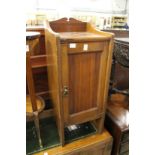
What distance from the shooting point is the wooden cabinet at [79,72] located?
3.00 ft

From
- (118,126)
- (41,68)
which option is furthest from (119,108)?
(41,68)

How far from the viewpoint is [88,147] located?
1.26 m

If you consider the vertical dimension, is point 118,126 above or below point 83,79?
below

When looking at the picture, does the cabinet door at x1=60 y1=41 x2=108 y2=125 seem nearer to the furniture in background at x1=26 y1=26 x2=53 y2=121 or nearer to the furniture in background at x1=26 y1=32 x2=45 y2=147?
the furniture in background at x1=26 y1=32 x2=45 y2=147

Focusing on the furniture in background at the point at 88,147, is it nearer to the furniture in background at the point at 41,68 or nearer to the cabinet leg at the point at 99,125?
the cabinet leg at the point at 99,125

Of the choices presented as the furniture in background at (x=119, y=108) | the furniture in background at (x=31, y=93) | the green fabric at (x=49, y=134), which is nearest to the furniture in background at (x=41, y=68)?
the green fabric at (x=49, y=134)

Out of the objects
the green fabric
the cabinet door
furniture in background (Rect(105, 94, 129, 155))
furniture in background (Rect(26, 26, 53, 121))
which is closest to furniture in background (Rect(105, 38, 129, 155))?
furniture in background (Rect(105, 94, 129, 155))

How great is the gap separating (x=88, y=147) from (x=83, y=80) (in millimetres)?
597

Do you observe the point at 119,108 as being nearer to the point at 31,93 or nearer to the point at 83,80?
the point at 83,80

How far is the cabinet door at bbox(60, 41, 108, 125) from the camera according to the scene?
95 centimetres

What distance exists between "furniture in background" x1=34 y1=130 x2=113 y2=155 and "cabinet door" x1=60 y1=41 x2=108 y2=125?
0.23m
